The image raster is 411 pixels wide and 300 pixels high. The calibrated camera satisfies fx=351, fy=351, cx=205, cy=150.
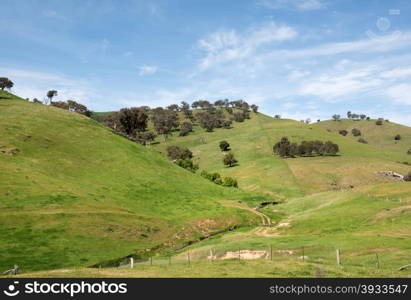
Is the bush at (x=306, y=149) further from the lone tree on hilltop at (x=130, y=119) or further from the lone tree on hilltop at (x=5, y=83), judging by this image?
the lone tree on hilltop at (x=5, y=83)

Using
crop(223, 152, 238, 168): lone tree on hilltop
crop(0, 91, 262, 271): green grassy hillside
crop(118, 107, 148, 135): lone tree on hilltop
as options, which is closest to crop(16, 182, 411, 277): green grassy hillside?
crop(0, 91, 262, 271): green grassy hillside

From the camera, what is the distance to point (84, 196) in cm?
7812

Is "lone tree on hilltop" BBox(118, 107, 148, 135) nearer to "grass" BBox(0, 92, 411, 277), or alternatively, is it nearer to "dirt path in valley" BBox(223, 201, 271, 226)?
"grass" BBox(0, 92, 411, 277)

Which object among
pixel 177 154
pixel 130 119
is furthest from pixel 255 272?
pixel 177 154

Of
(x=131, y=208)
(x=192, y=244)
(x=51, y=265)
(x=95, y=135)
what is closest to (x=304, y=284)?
(x=51, y=265)

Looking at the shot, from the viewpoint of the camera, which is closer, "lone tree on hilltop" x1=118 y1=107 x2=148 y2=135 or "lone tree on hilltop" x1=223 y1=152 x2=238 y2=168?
"lone tree on hilltop" x1=118 y1=107 x2=148 y2=135

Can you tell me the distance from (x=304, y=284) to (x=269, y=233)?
52.2 m

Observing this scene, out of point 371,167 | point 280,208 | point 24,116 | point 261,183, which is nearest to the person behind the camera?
point 280,208

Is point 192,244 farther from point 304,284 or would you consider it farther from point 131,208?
point 304,284

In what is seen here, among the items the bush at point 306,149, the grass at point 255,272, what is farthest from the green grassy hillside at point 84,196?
the bush at point 306,149

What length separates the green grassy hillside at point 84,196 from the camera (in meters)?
57.8

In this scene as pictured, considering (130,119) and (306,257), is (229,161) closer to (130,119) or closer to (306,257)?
(130,119)

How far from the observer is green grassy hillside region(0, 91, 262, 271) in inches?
2276

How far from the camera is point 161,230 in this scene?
7369 centimetres
